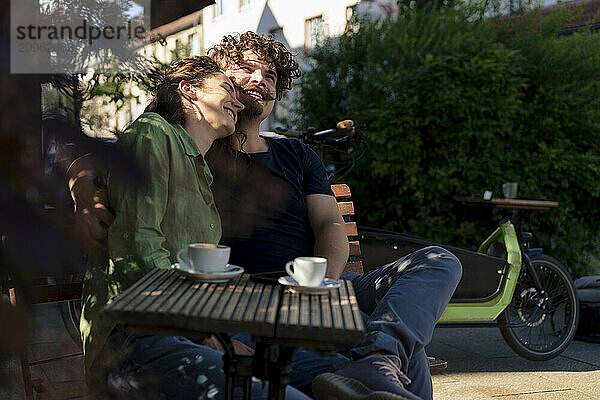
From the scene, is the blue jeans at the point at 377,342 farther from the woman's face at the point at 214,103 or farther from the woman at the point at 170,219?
the woman's face at the point at 214,103

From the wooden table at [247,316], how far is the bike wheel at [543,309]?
3421 mm

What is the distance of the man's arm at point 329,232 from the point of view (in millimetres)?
2762

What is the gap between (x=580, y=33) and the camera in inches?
278

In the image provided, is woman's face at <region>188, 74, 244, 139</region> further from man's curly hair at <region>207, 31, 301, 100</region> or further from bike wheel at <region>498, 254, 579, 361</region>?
bike wheel at <region>498, 254, 579, 361</region>

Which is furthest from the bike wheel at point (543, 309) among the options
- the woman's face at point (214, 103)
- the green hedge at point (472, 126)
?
the woman's face at point (214, 103)

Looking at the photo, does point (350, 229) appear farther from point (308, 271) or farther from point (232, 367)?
point (232, 367)

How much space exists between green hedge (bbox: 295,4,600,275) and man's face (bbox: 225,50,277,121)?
11.0ft

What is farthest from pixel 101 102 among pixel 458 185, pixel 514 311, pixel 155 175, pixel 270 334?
pixel 458 185

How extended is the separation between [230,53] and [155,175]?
2441 millimetres

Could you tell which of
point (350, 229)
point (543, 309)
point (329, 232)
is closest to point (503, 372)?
point (543, 309)

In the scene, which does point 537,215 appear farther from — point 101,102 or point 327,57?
point 101,102

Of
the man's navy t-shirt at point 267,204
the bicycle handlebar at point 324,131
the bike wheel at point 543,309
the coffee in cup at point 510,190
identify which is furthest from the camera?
the coffee in cup at point 510,190

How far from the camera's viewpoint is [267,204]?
2830 mm

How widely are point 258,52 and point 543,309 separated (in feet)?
9.70
